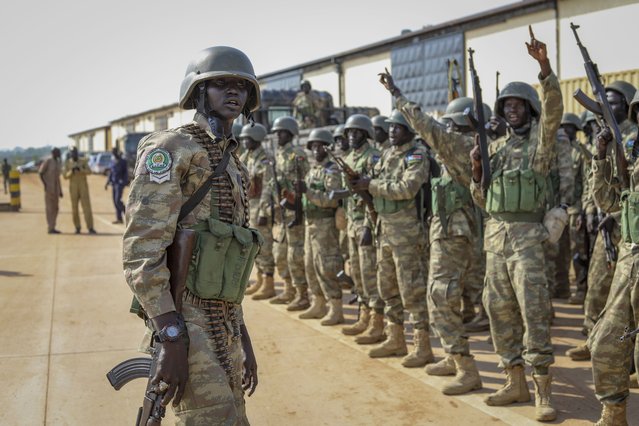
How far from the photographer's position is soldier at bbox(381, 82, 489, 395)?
571 centimetres

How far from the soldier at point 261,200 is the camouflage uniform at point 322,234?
108 centimetres

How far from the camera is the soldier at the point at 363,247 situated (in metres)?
7.27

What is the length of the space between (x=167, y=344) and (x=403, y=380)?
358 cm

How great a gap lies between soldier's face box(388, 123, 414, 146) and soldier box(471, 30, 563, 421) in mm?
1311

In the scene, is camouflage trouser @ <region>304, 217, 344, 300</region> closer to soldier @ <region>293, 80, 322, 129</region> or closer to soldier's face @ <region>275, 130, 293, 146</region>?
soldier's face @ <region>275, 130, 293, 146</region>

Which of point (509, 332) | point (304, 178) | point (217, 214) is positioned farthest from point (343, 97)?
point (217, 214)

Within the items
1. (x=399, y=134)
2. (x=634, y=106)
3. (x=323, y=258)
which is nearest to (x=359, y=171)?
(x=399, y=134)

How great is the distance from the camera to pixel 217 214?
3.01 metres

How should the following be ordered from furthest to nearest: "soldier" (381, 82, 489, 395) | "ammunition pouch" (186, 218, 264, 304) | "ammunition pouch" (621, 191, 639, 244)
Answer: "soldier" (381, 82, 489, 395) → "ammunition pouch" (621, 191, 639, 244) → "ammunition pouch" (186, 218, 264, 304)

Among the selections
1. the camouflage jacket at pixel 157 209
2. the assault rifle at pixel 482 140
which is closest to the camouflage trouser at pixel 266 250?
the assault rifle at pixel 482 140

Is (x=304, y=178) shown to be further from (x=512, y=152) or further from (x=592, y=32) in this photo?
(x=592, y=32)

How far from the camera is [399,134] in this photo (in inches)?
262

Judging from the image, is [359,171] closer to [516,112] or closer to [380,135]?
[380,135]

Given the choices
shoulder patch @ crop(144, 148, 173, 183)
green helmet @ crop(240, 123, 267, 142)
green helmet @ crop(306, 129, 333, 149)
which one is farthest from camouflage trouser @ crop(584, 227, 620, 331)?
green helmet @ crop(240, 123, 267, 142)
